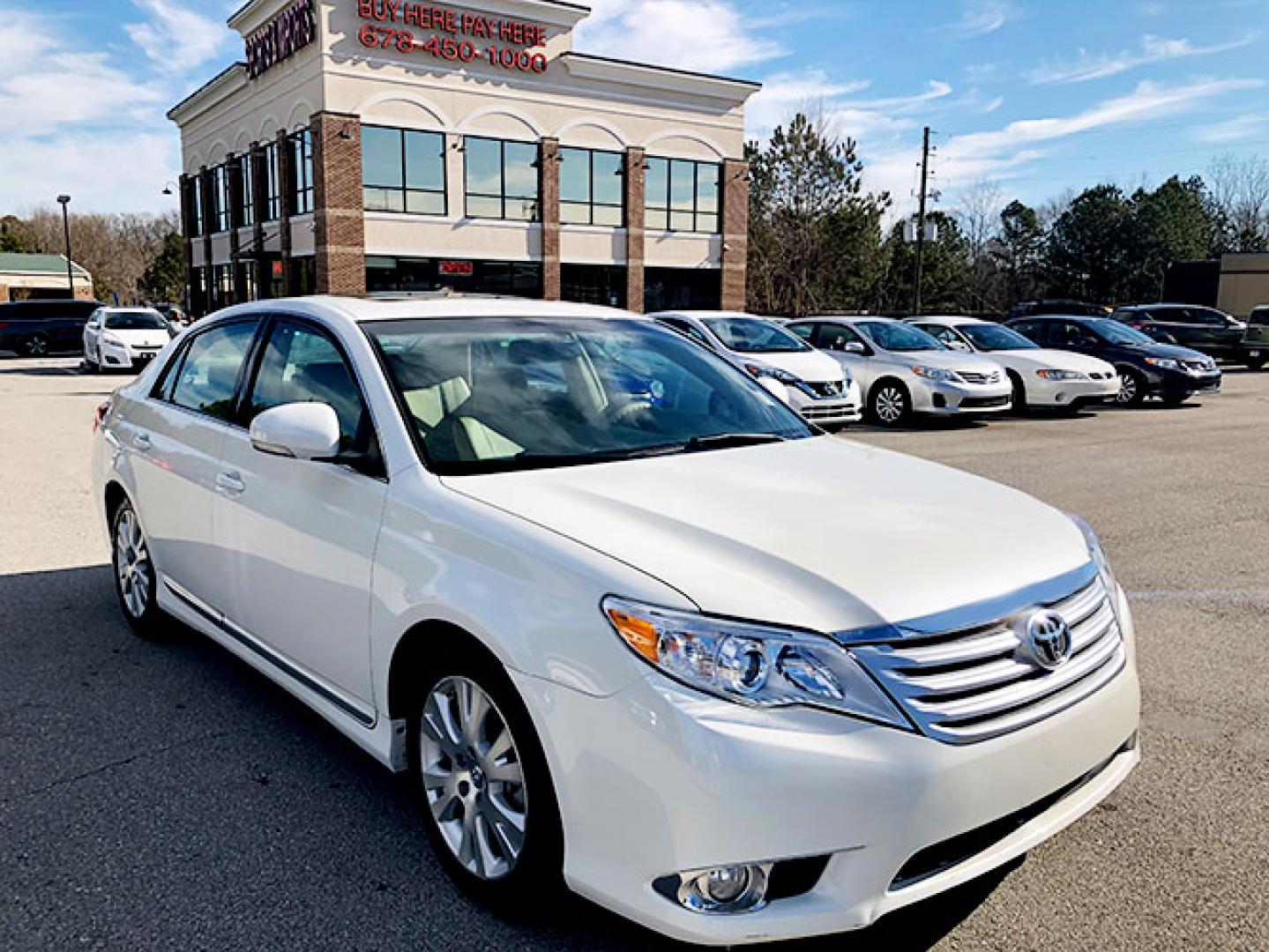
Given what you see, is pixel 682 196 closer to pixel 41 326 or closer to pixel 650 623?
pixel 41 326

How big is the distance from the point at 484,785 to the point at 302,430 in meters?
1.22

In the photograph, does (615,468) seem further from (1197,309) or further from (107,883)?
(1197,309)

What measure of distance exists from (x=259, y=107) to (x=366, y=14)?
24.1 feet

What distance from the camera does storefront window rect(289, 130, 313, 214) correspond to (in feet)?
107

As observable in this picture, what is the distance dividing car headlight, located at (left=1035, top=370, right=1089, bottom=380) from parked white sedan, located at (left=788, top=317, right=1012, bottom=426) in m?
1.02

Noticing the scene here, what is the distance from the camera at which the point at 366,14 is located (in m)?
31.1

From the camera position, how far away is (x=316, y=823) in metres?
3.25

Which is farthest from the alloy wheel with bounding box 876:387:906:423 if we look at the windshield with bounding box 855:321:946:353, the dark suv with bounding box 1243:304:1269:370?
the dark suv with bounding box 1243:304:1269:370

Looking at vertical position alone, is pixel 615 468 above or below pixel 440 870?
above

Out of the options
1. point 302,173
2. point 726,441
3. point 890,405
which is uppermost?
point 302,173

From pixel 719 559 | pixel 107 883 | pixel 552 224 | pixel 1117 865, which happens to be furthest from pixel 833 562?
pixel 552 224

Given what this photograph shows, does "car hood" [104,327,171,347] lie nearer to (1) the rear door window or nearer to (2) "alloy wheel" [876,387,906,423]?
(2) "alloy wheel" [876,387,906,423]

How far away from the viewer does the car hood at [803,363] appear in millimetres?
13172

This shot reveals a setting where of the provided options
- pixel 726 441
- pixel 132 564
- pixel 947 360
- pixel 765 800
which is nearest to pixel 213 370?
pixel 132 564
